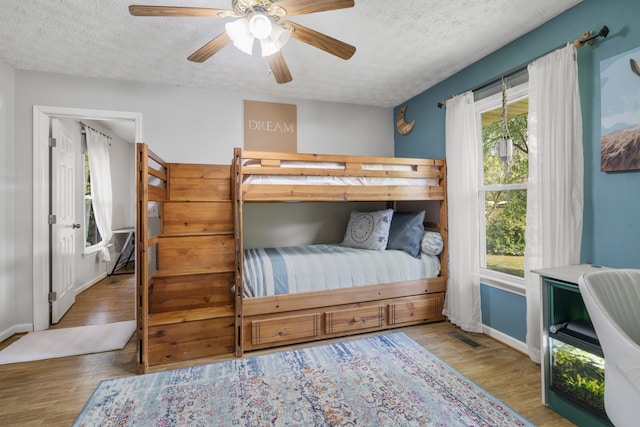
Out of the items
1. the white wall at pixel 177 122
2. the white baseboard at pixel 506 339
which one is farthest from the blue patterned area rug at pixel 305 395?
the white wall at pixel 177 122

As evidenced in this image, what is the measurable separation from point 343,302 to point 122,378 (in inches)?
66.2

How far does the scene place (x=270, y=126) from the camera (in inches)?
138

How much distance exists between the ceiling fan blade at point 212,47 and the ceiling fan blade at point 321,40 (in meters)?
0.38

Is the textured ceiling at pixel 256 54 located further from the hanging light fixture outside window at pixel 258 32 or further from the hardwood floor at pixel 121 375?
the hardwood floor at pixel 121 375

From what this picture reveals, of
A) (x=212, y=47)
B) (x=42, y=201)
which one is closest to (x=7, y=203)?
(x=42, y=201)

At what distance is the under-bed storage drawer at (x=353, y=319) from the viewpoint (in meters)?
2.66

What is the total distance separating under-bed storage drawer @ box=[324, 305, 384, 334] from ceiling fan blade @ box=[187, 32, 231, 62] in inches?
83.1

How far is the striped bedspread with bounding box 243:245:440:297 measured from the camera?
2.52m

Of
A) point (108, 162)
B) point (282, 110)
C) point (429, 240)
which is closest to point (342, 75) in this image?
point (282, 110)

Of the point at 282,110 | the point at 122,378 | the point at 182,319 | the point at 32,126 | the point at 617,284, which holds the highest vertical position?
the point at 282,110

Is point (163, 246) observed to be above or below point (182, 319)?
above

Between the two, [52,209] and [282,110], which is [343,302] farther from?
[52,209]

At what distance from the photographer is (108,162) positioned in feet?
16.3

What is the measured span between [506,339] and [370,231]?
1.46 meters
